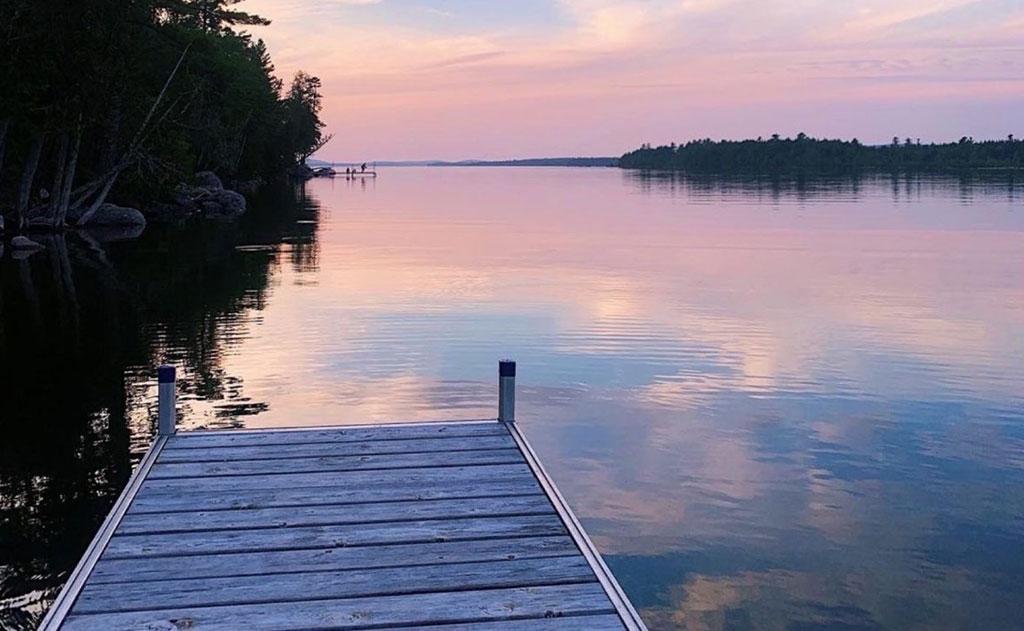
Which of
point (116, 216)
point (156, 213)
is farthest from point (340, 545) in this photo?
point (156, 213)

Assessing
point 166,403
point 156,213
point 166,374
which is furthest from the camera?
point 156,213

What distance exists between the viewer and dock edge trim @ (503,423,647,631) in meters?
5.95

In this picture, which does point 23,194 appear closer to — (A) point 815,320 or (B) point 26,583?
(A) point 815,320

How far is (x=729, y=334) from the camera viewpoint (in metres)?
21.0

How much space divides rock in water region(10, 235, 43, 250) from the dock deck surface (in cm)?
2885

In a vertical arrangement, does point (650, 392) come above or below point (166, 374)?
below

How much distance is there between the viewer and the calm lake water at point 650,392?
9.25 metres

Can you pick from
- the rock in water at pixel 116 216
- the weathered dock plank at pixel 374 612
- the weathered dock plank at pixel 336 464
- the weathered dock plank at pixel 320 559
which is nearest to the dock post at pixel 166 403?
the weathered dock plank at pixel 336 464

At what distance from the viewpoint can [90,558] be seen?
6.68 m

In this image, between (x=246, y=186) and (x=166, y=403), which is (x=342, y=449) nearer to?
(x=166, y=403)

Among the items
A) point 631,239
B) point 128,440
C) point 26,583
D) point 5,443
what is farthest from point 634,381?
point 631,239

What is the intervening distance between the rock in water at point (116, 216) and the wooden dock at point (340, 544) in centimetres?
4197

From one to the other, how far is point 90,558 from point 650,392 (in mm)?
10351

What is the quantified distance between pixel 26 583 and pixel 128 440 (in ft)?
14.2
